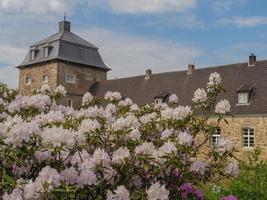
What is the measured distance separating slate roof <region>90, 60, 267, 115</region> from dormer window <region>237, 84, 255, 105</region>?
126 millimetres

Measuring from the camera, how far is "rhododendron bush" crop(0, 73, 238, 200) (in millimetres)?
2803

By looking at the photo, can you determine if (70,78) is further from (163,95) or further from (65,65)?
(163,95)

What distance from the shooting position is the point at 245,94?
24.5 meters

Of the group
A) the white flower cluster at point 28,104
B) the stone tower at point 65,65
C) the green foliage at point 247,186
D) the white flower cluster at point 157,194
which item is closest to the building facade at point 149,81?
the stone tower at point 65,65

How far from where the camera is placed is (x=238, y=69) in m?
26.9

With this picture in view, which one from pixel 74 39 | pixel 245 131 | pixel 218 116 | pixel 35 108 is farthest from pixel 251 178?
pixel 74 39

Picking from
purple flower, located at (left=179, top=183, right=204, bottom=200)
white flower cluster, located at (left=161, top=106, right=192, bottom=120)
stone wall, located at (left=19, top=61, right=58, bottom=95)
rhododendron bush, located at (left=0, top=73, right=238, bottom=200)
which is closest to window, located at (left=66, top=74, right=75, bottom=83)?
stone wall, located at (left=19, top=61, right=58, bottom=95)

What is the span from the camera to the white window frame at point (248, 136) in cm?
2330

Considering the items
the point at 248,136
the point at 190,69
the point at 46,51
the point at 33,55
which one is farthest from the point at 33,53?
the point at 248,136

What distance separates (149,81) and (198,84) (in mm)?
4822

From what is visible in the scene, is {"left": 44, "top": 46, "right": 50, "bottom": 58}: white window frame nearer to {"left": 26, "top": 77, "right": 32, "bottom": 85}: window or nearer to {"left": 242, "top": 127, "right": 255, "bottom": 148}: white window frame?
{"left": 26, "top": 77, "right": 32, "bottom": 85}: window

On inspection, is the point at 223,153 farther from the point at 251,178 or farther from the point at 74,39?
the point at 74,39

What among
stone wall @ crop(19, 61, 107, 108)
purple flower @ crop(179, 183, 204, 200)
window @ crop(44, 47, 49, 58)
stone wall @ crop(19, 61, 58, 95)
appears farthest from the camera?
window @ crop(44, 47, 49, 58)

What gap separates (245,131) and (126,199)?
853 inches
